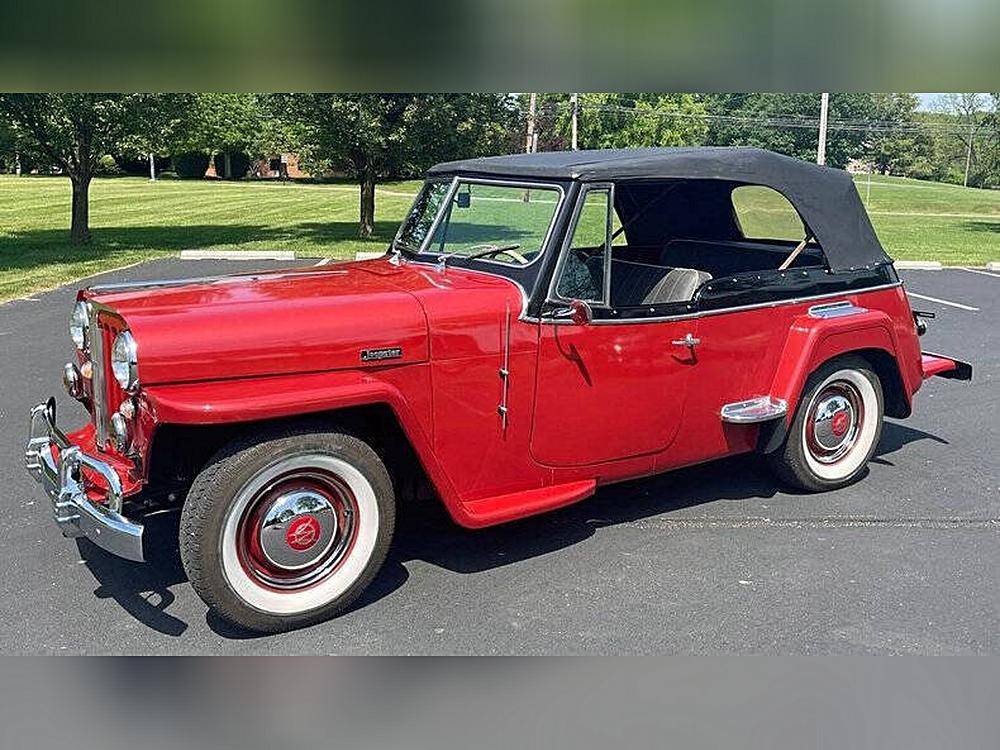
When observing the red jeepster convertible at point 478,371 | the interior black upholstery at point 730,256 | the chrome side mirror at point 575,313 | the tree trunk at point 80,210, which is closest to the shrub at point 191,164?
the tree trunk at point 80,210

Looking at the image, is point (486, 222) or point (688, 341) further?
point (486, 222)

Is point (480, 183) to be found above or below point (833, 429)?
above

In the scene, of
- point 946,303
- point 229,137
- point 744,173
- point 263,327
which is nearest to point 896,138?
point 229,137

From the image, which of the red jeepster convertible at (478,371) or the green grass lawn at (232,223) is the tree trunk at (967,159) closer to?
the green grass lawn at (232,223)

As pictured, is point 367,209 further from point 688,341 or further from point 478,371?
point 478,371

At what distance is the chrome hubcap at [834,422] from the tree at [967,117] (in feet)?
179

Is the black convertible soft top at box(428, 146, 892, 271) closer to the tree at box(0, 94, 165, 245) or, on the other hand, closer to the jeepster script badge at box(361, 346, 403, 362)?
the jeepster script badge at box(361, 346, 403, 362)

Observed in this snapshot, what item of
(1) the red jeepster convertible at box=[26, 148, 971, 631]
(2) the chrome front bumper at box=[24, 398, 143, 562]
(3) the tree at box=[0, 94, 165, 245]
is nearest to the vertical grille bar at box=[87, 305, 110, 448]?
(1) the red jeepster convertible at box=[26, 148, 971, 631]

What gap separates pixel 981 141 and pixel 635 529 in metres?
64.3

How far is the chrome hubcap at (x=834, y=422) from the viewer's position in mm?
5273

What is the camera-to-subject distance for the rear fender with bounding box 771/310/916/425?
494 centimetres

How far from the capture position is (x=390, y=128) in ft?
65.1

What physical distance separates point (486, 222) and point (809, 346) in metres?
1.83
